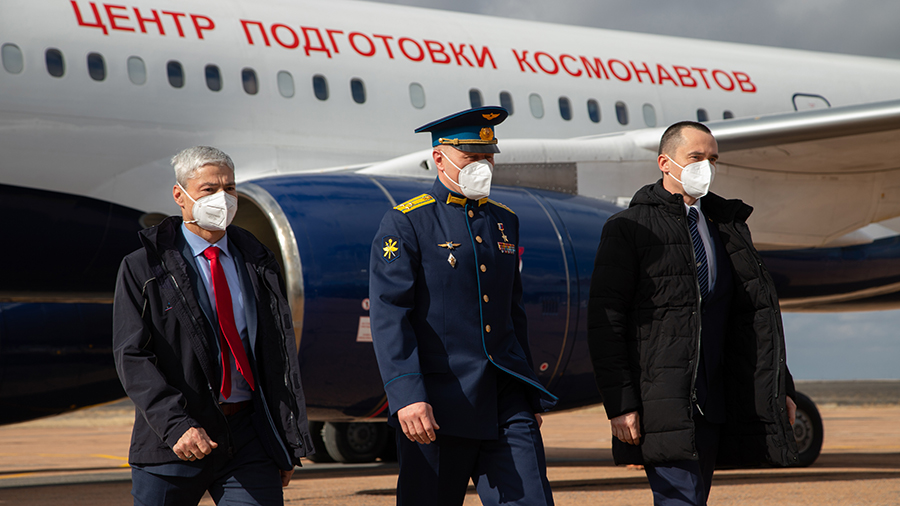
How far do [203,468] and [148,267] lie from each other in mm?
566

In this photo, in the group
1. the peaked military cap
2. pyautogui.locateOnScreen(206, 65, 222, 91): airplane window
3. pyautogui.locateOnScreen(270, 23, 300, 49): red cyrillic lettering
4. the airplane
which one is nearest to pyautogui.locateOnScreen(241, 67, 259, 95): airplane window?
the airplane

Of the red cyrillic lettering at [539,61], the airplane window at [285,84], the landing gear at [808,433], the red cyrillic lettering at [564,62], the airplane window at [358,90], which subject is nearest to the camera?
the airplane window at [285,84]

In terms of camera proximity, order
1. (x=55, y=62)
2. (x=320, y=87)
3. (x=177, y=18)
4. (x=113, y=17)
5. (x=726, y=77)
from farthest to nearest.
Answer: (x=726, y=77), (x=320, y=87), (x=177, y=18), (x=113, y=17), (x=55, y=62)

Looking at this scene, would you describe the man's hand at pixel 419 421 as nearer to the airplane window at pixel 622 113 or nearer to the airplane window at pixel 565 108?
the airplane window at pixel 565 108

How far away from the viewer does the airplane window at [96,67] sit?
6.75m

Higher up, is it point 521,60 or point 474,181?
point 521,60

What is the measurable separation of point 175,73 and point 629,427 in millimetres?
5134

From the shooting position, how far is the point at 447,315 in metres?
2.96

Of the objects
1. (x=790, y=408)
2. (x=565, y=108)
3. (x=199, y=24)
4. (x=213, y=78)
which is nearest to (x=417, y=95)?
(x=565, y=108)

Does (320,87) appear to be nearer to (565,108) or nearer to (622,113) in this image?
(565,108)

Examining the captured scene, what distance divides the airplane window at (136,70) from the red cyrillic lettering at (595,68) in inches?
162

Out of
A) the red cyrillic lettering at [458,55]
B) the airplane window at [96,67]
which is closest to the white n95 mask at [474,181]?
the airplane window at [96,67]

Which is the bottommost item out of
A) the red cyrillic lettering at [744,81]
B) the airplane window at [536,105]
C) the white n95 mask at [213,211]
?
the white n95 mask at [213,211]

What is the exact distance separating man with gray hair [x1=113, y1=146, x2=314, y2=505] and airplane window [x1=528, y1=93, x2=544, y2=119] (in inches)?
241
